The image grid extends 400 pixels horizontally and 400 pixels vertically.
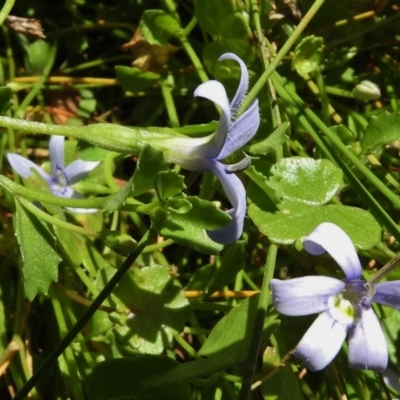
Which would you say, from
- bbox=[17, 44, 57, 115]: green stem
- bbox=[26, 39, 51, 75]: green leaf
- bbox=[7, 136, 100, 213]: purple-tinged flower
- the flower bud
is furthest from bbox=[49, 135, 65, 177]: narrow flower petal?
the flower bud

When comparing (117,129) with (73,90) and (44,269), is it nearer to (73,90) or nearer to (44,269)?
(44,269)

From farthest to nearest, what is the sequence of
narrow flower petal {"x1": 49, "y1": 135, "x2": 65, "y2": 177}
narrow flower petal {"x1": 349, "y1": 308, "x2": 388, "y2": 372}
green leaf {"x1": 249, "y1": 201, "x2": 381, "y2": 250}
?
1. narrow flower petal {"x1": 49, "y1": 135, "x2": 65, "y2": 177}
2. green leaf {"x1": 249, "y1": 201, "x2": 381, "y2": 250}
3. narrow flower petal {"x1": 349, "y1": 308, "x2": 388, "y2": 372}

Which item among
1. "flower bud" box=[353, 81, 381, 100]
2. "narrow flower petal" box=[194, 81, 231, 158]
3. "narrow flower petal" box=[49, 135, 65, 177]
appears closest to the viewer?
"narrow flower petal" box=[194, 81, 231, 158]

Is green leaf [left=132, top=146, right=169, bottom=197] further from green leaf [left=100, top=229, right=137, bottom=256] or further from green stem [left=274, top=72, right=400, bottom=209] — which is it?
green stem [left=274, top=72, right=400, bottom=209]

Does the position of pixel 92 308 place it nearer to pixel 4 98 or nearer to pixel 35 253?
pixel 35 253

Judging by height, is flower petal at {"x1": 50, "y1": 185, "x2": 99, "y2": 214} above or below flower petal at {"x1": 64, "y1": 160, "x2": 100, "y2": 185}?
below

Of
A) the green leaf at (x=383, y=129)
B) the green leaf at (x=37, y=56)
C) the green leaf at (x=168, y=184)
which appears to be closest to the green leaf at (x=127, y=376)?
the green leaf at (x=168, y=184)

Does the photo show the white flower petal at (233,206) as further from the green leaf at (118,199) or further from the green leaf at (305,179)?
the green leaf at (305,179)
